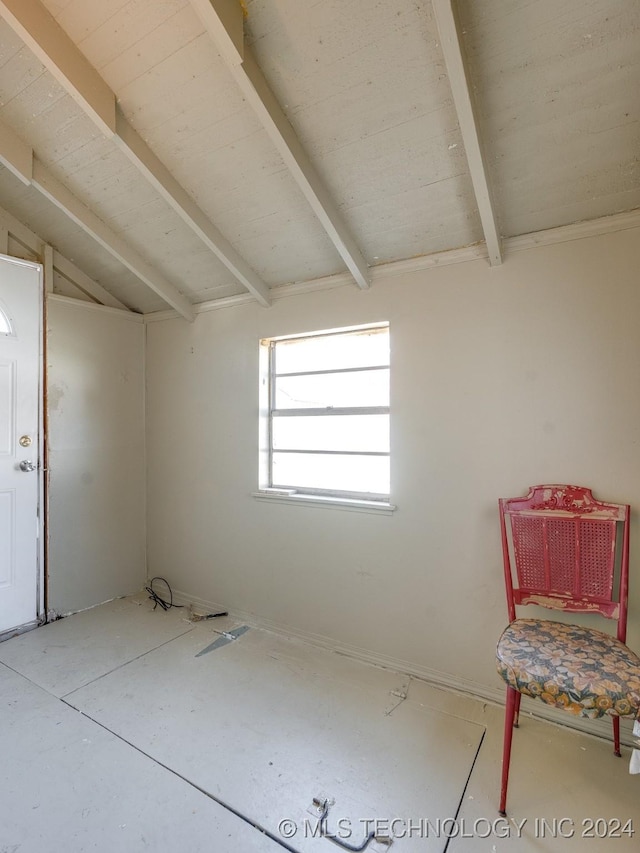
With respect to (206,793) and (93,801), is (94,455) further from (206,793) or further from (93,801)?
(206,793)

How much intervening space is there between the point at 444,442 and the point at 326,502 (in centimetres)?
78

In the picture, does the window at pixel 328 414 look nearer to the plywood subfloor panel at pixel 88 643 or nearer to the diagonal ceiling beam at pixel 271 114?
the diagonal ceiling beam at pixel 271 114

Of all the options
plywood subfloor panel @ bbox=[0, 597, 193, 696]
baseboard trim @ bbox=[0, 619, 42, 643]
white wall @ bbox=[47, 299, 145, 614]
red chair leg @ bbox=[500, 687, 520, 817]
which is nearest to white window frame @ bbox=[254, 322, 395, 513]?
red chair leg @ bbox=[500, 687, 520, 817]

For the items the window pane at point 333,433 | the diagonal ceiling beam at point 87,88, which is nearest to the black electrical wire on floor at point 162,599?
the window pane at point 333,433

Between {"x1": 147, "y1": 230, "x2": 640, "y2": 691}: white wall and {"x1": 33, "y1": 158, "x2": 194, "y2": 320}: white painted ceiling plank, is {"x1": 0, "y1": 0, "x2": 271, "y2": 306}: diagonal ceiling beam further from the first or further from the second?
{"x1": 147, "y1": 230, "x2": 640, "y2": 691}: white wall

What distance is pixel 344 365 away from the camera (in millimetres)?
2551

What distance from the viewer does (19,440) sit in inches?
105

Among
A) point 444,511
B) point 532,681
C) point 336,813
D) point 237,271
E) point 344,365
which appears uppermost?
point 237,271

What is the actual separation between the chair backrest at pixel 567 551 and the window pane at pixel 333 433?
0.78 m

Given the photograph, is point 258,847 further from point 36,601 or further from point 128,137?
point 128,137

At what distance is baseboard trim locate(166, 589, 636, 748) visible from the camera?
1775mm

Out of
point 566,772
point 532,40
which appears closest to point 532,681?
point 566,772

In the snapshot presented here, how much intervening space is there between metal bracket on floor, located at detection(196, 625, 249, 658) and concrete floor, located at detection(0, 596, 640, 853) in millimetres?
72

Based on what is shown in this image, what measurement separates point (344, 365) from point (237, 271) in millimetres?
822
